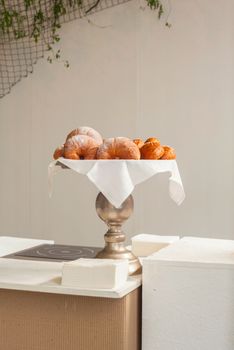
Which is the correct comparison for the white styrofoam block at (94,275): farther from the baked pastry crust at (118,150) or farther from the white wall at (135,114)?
the white wall at (135,114)

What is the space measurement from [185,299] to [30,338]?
0.49 meters

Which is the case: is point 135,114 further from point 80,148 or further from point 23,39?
point 80,148

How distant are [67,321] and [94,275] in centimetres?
21

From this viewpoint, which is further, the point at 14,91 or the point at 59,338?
the point at 14,91

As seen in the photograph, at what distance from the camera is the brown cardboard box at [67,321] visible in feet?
5.49

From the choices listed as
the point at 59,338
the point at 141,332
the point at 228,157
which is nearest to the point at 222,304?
the point at 141,332

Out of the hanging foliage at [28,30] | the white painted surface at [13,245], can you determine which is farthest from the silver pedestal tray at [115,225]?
the hanging foliage at [28,30]

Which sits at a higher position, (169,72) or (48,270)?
(169,72)

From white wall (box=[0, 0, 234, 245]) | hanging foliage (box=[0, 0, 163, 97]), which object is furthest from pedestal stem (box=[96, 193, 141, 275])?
hanging foliage (box=[0, 0, 163, 97])

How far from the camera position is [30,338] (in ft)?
5.73

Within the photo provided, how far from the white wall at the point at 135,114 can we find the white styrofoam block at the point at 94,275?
87.0 inches

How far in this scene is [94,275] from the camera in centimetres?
161

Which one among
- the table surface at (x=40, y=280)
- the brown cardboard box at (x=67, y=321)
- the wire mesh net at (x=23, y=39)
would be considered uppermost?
the wire mesh net at (x=23, y=39)

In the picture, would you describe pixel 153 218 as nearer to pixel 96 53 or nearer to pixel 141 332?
pixel 96 53
